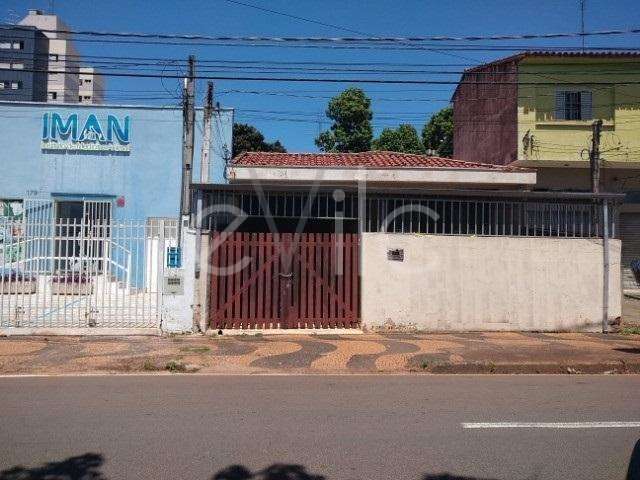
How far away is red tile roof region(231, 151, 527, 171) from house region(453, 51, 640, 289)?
610cm

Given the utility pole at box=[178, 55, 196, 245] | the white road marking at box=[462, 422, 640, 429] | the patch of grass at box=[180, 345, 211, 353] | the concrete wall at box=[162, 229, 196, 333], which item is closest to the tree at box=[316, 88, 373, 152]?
the utility pole at box=[178, 55, 196, 245]

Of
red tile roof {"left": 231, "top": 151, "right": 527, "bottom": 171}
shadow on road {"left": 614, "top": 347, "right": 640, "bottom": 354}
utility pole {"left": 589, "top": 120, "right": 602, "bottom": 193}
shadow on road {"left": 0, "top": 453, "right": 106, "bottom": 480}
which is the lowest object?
shadow on road {"left": 0, "top": 453, "right": 106, "bottom": 480}

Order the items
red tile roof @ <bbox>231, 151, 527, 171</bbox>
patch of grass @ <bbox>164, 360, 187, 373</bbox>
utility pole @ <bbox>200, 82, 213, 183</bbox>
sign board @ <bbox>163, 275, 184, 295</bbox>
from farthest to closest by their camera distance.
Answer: utility pole @ <bbox>200, 82, 213, 183</bbox> < red tile roof @ <bbox>231, 151, 527, 171</bbox> < sign board @ <bbox>163, 275, 184, 295</bbox> < patch of grass @ <bbox>164, 360, 187, 373</bbox>

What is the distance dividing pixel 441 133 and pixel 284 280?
22581 millimetres

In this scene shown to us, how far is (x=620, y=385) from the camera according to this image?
22.3ft

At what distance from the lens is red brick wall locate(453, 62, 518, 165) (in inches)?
755

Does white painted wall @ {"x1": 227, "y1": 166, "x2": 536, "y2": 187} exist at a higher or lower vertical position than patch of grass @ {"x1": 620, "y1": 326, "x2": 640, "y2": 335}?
higher

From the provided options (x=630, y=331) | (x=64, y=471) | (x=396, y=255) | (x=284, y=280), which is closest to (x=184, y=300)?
(x=284, y=280)

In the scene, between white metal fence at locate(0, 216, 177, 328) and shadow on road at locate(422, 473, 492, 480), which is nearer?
shadow on road at locate(422, 473, 492, 480)

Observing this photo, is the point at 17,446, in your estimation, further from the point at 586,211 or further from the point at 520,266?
the point at 586,211

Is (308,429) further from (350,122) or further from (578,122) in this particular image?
(350,122)

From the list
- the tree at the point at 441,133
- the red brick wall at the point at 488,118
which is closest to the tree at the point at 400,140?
the tree at the point at 441,133

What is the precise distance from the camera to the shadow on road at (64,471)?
3629mm

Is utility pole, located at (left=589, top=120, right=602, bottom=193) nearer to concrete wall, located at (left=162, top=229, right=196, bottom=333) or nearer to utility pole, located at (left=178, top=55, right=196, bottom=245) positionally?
utility pole, located at (left=178, top=55, right=196, bottom=245)
